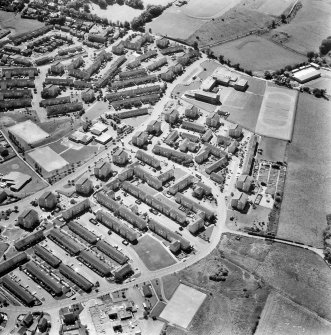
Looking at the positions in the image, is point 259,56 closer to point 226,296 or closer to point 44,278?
point 226,296

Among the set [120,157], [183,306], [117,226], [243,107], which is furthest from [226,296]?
[243,107]

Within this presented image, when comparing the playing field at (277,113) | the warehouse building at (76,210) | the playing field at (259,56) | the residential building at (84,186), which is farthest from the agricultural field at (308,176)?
the residential building at (84,186)

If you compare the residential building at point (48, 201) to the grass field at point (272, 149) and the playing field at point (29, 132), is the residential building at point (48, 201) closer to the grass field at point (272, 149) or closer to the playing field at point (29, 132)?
the playing field at point (29, 132)

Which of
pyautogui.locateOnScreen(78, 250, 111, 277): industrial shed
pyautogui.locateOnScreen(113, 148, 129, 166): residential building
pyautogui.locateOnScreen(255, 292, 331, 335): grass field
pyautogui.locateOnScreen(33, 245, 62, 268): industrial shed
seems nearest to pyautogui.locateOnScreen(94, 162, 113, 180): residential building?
pyautogui.locateOnScreen(113, 148, 129, 166): residential building

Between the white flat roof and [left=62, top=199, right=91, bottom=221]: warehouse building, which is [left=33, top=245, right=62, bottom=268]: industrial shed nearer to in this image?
[left=62, top=199, right=91, bottom=221]: warehouse building

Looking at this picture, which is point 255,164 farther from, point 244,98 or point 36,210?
point 36,210

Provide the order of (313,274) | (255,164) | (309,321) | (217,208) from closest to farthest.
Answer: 1. (309,321)
2. (313,274)
3. (217,208)
4. (255,164)

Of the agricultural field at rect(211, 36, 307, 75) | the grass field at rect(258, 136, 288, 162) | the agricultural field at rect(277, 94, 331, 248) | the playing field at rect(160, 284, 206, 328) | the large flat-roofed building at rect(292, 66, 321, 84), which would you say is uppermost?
the large flat-roofed building at rect(292, 66, 321, 84)

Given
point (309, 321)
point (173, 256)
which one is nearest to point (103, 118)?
point (173, 256)
